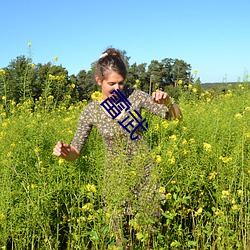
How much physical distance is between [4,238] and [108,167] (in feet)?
2.38

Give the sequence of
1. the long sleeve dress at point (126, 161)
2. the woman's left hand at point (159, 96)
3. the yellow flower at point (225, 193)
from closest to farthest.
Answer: the long sleeve dress at point (126, 161)
the yellow flower at point (225, 193)
the woman's left hand at point (159, 96)

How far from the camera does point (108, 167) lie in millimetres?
2018

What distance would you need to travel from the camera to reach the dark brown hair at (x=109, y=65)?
227 cm

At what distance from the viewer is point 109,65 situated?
2287 mm

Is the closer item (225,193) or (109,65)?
(225,193)

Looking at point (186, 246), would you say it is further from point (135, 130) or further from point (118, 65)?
point (118, 65)

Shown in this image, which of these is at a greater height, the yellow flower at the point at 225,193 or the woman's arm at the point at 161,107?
the woman's arm at the point at 161,107

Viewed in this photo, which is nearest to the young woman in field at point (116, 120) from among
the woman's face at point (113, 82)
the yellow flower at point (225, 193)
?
the woman's face at point (113, 82)

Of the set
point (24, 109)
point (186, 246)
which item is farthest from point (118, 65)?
point (24, 109)

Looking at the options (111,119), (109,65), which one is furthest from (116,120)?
(109,65)

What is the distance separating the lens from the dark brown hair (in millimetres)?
2271

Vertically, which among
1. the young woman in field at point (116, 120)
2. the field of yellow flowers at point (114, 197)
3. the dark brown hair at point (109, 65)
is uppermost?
the dark brown hair at point (109, 65)

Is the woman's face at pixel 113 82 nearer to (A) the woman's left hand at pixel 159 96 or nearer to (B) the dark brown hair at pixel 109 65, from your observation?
(B) the dark brown hair at pixel 109 65

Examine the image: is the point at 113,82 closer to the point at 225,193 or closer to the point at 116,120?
the point at 116,120
